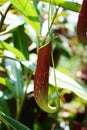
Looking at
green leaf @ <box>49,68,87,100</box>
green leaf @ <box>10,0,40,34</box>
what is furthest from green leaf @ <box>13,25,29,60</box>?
green leaf @ <box>49,68,87,100</box>

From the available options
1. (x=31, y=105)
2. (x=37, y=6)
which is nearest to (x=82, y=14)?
(x=37, y=6)

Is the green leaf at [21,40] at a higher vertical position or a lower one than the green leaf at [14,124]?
higher

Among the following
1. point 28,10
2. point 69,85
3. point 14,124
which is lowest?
point 14,124

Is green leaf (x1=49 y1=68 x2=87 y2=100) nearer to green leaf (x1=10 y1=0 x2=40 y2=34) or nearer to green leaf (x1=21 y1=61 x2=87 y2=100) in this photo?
green leaf (x1=21 y1=61 x2=87 y2=100)

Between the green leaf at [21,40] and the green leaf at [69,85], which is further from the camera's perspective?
the green leaf at [21,40]

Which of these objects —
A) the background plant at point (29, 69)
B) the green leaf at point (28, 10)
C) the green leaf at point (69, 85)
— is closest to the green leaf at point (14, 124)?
the background plant at point (29, 69)

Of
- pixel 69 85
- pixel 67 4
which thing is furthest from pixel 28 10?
pixel 69 85

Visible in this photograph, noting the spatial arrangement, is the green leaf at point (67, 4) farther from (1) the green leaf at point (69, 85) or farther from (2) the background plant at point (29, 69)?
(1) the green leaf at point (69, 85)

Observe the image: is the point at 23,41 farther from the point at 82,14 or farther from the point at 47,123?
the point at 82,14

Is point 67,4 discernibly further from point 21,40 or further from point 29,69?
point 21,40
